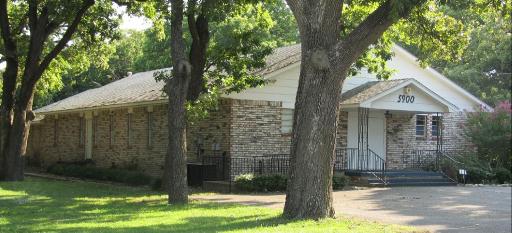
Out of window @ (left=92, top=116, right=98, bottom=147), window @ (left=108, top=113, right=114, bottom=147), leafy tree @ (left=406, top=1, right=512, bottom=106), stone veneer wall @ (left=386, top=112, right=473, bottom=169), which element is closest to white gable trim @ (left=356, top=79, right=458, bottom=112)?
stone veneer wall @ (left=386, top=112, right=473, bottom=169)

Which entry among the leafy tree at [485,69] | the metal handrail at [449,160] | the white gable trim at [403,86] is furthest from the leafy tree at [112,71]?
the white gable trim at [403,86]

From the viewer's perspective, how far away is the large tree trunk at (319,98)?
1177 centimetres

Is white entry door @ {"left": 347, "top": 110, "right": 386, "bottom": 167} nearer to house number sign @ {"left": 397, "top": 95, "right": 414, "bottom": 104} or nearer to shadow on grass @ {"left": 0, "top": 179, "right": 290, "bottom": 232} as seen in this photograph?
house number sign @ {"left": 397, "top": 95, "right": 414, "bottom": 104}

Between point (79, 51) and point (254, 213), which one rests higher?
point (79, 51)

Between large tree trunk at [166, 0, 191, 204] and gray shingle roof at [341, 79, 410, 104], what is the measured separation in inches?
350

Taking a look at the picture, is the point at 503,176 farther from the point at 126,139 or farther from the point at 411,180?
the point at 126,139

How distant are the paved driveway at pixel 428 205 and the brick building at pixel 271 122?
3.60 metres

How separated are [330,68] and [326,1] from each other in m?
1.28

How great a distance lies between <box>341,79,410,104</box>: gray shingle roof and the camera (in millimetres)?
22297

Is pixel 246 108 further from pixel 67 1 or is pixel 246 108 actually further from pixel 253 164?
pixel 67 1

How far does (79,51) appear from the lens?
26.5m

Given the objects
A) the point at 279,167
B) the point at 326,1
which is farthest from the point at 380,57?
the point at 326,1

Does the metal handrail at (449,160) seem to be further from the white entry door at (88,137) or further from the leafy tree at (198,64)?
the white entry door at (88,137)

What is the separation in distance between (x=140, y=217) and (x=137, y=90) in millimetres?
16405
